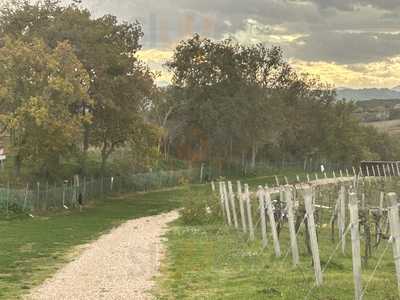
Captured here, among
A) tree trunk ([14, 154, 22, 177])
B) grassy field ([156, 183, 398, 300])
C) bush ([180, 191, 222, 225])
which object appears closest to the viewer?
grassy field ([156, 183, 398, 300])

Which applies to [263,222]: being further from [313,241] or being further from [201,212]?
[201,212]

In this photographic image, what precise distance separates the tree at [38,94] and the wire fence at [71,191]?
8.95ft

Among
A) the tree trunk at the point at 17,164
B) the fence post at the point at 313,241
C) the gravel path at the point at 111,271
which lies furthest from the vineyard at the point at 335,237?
the tree trunk at the point at 17,164

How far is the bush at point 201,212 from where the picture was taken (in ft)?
129

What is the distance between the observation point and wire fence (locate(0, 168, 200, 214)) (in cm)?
4431

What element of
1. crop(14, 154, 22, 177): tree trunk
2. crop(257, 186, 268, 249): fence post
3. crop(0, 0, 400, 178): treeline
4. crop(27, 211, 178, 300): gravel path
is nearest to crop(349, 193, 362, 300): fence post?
crop(27, 211, 178, 300): gravel path

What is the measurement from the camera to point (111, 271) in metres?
21.6

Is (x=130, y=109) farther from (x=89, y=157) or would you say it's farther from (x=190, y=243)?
(x=190, y=243)

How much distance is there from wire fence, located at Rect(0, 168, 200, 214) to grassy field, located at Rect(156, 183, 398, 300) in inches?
723

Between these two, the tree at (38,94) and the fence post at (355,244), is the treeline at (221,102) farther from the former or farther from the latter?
the fence post at (355,244)

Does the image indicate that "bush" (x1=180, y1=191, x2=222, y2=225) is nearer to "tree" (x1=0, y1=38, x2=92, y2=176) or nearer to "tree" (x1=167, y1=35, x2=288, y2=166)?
"tree" (x1=0, y1=38, x2=92, y2=176)

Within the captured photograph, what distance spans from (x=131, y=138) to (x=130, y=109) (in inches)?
99.8

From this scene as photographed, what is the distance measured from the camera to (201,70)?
3627 inches

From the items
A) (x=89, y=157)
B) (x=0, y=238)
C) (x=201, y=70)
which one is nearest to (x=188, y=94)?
(x=201, y=70)
